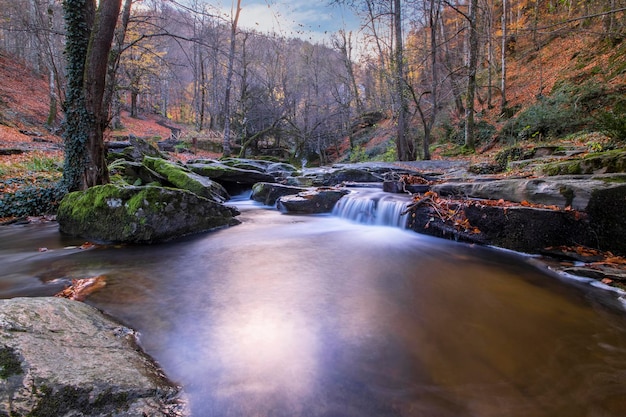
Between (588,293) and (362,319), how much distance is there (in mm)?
2629

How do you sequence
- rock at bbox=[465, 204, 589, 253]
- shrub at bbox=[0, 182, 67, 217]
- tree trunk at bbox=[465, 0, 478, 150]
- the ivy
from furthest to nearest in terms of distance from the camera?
tree trunk at bbox=[465, 0, 478, 150], shrub at bbox=[0, 182, 67, 217], the ivy, rock at bbox=[465, 204, 589, 253]

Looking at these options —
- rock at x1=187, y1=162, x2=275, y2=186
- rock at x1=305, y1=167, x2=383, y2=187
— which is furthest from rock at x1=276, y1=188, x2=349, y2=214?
rock at x1=187, y1=162, x2=275, y2=186

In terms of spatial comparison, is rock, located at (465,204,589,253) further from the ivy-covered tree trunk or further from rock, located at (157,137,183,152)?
rock, located at (157,137,183,152)

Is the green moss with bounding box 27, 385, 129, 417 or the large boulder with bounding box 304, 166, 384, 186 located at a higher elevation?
the large boulder with bounding box 304, 166, 384, 186

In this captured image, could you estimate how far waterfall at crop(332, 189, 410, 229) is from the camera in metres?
6.79

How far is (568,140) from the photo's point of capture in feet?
34.7

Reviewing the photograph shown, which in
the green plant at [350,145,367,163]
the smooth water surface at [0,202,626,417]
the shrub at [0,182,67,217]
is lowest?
the smooth water surface at [0,202,626,417]

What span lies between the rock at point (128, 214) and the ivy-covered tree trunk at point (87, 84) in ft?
3.78

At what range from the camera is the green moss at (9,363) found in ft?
4.68

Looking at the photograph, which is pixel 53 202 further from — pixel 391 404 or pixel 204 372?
pixel 391 404

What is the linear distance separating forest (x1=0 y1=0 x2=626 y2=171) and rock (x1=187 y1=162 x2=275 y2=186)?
3401 millimetres

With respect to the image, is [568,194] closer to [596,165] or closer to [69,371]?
[596,165]

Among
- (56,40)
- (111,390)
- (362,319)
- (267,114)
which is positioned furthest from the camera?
(267,114)

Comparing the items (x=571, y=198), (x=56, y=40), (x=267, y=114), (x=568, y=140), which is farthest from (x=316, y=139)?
(x=571, y=198)
